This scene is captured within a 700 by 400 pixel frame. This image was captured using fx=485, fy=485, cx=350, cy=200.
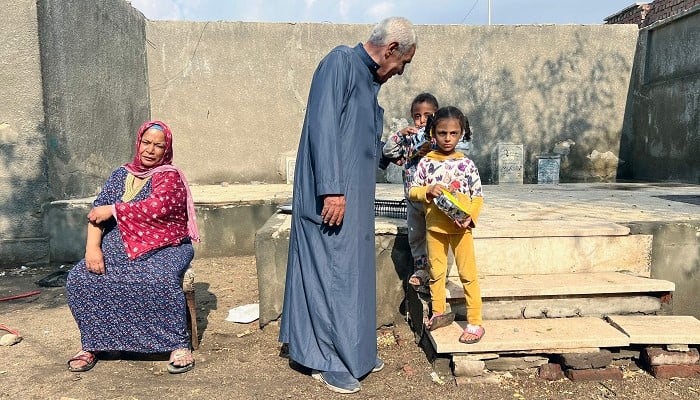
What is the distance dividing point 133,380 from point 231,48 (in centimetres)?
610

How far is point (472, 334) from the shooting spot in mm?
2617

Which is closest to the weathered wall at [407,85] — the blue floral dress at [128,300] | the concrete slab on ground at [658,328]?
the blue floral dress at [128,300]

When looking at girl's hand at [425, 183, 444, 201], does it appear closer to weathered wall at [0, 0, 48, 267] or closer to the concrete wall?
the concrete wall

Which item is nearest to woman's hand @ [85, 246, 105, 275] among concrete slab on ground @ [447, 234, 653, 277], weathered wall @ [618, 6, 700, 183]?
concrete slab on ground @ [447, 234, 653, 277]

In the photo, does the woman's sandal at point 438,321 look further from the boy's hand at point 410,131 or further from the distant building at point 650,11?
the distant building at point 650,11

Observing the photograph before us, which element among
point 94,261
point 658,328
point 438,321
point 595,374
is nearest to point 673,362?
point 658,328

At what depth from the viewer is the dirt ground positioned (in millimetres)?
2510

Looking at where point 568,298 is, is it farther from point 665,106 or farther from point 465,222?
point 665,106

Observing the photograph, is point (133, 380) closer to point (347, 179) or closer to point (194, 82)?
point (347, 179)

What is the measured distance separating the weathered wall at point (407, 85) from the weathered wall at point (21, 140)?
9.29 ft

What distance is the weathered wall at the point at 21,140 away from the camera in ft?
15.5

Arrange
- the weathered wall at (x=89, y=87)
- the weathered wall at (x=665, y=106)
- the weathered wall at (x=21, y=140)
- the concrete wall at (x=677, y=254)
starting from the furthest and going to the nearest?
1. the weathered wall at (x=665, y=106)
2. the weathered wall at (x=89, y=87)
3. the weathered wall at (x=21, y=140)
4. the concrete wall at (x=677, y=254)

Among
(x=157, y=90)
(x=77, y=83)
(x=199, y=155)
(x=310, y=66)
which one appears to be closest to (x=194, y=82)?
(x=157, y=90)

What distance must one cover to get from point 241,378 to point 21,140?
3808 millimetres
